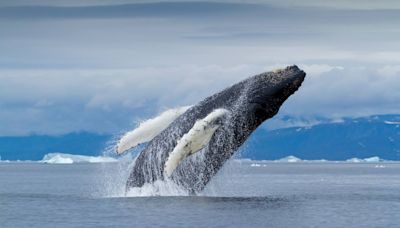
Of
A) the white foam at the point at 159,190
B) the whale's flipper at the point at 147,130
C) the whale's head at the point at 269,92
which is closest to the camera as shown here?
the whale's head at the point at 269,92

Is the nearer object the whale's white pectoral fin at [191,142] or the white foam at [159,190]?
the whale's white pectoral fin at [191,142]

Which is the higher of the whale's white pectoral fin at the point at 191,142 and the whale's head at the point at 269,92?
the whale's head at the point at 269,92

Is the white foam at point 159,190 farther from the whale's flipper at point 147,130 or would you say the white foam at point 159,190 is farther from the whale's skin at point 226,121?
the whale's flipper at point 147,130

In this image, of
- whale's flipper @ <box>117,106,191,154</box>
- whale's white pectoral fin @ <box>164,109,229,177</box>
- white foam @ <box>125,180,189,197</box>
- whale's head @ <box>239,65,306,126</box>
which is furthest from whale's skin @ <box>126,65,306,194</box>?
whale's white pectoral fin @ <box>164,109,229,177</box>

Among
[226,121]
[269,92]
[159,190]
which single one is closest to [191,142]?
[226,121]

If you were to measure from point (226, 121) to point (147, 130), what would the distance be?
2.27 m

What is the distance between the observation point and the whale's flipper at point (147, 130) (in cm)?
2516

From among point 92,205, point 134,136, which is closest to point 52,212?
point 92,205

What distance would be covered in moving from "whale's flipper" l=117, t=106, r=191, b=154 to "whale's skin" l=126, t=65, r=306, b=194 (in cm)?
16

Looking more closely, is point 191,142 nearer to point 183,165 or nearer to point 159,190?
point 183,165

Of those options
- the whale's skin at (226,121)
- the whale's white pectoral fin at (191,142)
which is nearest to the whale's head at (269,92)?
the whale's skin at (226,121)

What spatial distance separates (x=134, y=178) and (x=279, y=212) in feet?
13.1

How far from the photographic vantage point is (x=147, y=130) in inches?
993

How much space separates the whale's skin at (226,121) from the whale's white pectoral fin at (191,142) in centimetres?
70
